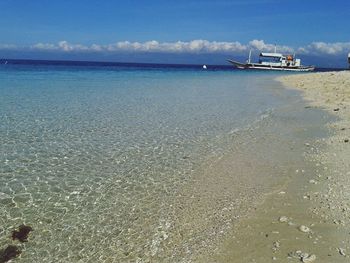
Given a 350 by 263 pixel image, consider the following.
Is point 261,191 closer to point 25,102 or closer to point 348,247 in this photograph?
point 348,247

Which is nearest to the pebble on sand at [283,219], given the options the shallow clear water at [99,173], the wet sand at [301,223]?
the wet sand at [301,223]

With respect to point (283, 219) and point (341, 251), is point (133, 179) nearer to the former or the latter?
point (283, 219)

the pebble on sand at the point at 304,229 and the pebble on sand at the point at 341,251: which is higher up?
the pebble on sand at the point at 341,251

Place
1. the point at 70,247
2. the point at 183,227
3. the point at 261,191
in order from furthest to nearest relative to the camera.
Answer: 1. the point at 261,191
2. the point at 183,227
3. the point at 70,247

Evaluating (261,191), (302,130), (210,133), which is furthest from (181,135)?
(261,191)

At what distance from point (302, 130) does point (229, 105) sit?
10.00 metres

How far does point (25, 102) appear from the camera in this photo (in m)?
26.0

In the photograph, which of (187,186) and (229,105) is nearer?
(187,186)

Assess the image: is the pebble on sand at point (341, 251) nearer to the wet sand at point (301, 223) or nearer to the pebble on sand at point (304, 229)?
the wet sand at point (301, 223)

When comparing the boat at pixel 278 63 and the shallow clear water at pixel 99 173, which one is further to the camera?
the boat at pixel 278 63

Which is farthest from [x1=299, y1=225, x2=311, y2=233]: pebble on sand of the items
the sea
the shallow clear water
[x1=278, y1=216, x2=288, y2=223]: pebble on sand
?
the shallow clear water

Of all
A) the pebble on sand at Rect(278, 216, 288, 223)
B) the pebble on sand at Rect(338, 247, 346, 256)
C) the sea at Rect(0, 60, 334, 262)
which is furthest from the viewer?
the pebble on sand at Rect(278, 216, 288, 223)

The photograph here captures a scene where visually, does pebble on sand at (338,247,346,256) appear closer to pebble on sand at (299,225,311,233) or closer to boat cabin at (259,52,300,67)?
pebble on sand at (299,225,311,233)

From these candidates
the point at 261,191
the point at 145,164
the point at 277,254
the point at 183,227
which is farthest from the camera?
the point at 145,164
